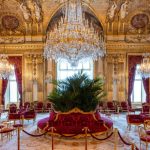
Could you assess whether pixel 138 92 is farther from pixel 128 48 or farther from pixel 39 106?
pixel 39 106

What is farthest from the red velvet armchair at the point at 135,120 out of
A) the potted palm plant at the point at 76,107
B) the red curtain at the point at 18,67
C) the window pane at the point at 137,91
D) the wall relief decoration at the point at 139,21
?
the red curtain at the point at 18,67

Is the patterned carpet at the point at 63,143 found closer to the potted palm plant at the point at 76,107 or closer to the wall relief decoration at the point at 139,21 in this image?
the potted palm plant at the point at 76,107

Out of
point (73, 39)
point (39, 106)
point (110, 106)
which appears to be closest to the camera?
point (73, 39)

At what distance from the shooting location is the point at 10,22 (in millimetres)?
16328

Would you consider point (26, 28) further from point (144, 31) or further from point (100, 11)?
point (144, 31)

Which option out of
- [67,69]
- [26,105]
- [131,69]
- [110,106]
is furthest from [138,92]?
[26,105]

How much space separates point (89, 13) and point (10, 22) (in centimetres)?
498

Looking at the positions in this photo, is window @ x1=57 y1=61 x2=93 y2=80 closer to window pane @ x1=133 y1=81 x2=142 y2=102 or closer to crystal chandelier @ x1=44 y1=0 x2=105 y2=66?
window pane @ x1=133 y1=81 x2=142 y2=102

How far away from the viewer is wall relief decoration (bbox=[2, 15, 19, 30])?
16203 mm

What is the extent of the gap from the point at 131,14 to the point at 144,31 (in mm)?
1399

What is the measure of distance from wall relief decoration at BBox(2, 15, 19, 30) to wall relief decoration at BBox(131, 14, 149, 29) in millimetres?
7278

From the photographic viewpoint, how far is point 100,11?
15.4 meters

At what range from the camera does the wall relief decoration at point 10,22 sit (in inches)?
638

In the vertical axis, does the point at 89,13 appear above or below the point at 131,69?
above
